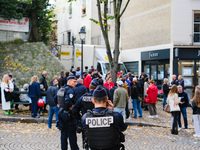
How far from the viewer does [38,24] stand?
22656mm

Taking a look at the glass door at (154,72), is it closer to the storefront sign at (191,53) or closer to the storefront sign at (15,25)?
the storefront sign at (191,53)

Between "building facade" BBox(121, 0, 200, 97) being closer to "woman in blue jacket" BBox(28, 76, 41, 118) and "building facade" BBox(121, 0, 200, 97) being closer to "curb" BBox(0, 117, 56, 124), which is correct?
"woman in blue jacket" BBox(28, 76, 41, 118)

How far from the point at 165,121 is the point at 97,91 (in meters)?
8.44

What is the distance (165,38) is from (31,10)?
11337mm

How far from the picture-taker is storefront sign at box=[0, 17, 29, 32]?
69.1 feet

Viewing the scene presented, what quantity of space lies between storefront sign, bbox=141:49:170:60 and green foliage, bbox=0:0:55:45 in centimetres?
885

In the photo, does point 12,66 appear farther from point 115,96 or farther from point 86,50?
point 115,96

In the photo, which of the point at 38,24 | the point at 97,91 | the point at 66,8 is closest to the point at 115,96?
the point at 97,91

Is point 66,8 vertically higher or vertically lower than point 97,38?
higher

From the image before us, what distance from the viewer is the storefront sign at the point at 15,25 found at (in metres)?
21.1

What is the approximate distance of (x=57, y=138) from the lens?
336 inches

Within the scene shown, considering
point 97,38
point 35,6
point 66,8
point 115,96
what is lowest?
point 115,96

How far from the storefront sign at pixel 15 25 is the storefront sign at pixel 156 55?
33.0ft

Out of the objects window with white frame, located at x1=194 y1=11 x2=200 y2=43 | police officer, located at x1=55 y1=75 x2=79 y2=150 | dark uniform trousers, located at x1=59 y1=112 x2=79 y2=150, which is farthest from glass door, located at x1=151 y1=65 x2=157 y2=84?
dark uniform trousers, located at x1=59 y1=112 x2=79 y2=150
